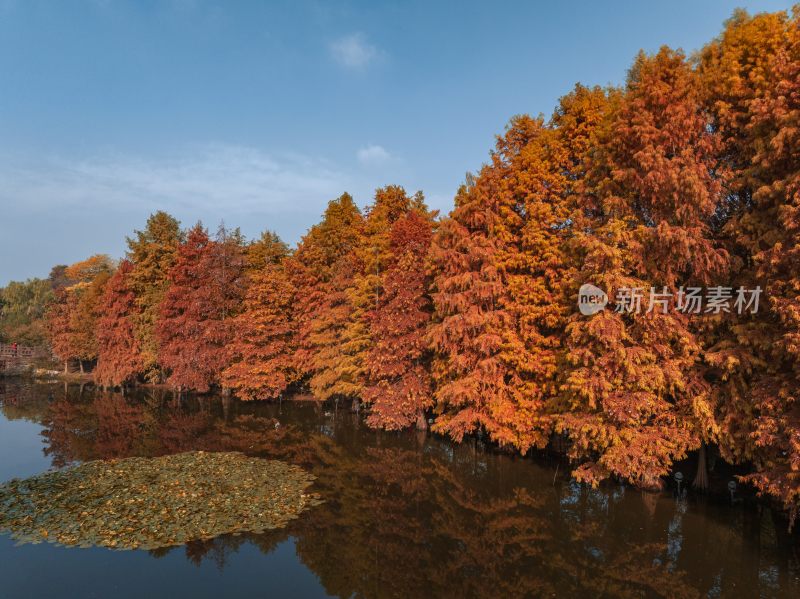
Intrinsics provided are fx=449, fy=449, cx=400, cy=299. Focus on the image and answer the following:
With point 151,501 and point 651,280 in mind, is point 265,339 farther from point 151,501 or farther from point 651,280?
point 651,280

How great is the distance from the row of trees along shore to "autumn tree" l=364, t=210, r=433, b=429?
110mm

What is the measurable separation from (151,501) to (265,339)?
60.0 ft

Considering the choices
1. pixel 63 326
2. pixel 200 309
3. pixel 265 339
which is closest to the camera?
pixel 265 339

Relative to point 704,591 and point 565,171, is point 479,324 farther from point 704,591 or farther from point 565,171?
point 704,591

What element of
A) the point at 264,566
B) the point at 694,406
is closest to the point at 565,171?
the point at 694,406

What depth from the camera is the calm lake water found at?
1133 cm

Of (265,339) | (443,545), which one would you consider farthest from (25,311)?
(443,545)

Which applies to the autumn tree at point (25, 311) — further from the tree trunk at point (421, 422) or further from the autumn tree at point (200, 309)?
the tree trunk at point (421, 422)

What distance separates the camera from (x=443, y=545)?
13.7 metres

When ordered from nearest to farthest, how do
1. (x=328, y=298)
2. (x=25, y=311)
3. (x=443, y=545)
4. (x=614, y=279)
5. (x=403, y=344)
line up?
(x=443, y=545) → (x=614, y=279) → (x=403, y=344) → (x=328, y=298) → (x=25, y=311)

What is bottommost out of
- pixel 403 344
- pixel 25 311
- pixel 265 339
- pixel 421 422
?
pixel 421 422

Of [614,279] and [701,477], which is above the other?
[614,279]

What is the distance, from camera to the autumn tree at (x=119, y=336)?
137 ft

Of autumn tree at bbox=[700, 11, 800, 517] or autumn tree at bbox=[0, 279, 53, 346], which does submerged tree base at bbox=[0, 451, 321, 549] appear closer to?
autumn tree at bbox=[700, 11, 800, 517]
